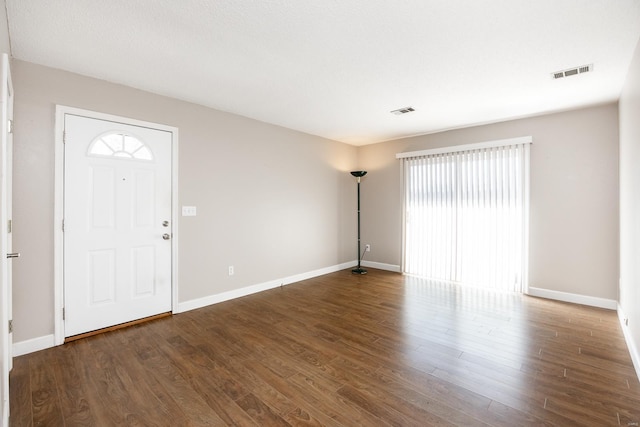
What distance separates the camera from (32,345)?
8.56ft

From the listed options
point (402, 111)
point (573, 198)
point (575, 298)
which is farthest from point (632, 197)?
point (402, 111)

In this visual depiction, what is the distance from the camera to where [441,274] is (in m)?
5.10

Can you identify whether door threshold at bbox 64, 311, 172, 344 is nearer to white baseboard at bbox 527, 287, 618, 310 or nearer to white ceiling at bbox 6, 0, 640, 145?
white ceiling at bbox 6, 0, 640, 145

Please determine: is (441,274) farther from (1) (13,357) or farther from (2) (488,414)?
(1) (13,357)

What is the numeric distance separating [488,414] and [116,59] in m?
3.97

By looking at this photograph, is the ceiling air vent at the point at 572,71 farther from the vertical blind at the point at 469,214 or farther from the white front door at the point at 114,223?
the white front door at the point at 114,223

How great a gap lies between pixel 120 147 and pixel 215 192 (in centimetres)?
116

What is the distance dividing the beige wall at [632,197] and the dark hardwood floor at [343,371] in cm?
40

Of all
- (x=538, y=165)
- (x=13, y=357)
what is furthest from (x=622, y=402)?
(x=13, y=357)

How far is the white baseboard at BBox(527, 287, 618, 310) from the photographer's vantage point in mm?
3662

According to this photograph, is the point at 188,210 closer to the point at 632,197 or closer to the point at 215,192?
the point at 215,192

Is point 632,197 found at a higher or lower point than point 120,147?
lower

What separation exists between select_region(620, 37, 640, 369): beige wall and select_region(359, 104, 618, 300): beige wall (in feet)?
1.89

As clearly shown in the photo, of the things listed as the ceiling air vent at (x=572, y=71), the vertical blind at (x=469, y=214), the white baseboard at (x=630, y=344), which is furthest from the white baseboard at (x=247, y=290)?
the ceiling air vent at (x=572, y=71)
